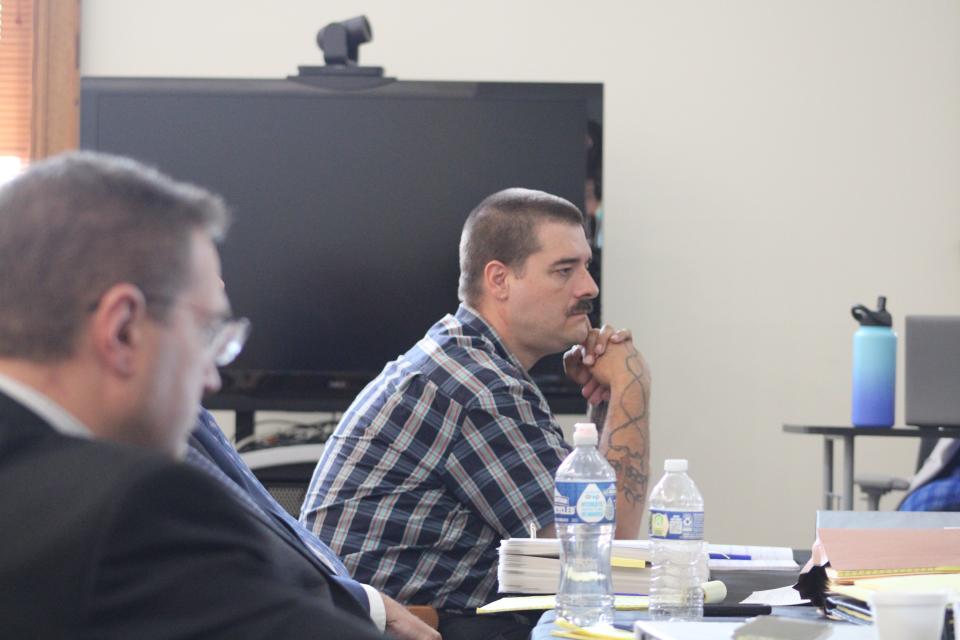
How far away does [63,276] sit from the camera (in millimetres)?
833

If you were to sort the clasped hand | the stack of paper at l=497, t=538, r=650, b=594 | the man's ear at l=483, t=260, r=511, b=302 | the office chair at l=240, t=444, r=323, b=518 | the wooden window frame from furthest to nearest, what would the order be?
the wooden window frame < the office chair at l=240, t=444, r=323, b=518 < the clasped hand < the man's ear at l=483, t=260, r=511, b=302 < the stack of paper at l=497, t=538, r=650, b=594

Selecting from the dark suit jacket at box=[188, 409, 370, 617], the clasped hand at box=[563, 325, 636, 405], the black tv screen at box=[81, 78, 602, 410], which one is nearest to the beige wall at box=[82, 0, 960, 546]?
the black tv screen at box=[81, 78, 602, 410]

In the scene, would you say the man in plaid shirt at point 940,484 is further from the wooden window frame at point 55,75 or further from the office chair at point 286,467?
the wooden window frame at point 55,75

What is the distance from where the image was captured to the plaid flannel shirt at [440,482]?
2.12m

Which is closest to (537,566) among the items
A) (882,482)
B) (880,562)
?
(880,562)

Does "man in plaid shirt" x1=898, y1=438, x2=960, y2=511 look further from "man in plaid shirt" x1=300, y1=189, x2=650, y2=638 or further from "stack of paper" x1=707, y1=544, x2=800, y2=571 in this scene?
"stack of paper" x1=707, y1=544, x2=800, y2=571

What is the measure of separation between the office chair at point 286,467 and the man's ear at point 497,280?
1.12 m

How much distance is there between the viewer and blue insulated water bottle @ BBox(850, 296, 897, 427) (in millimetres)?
2947

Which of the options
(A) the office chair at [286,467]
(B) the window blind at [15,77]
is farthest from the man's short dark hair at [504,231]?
(B) the window blind at [15,77]

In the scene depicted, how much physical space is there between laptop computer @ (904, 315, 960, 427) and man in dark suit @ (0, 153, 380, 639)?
223cm

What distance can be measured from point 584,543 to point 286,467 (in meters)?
2.09

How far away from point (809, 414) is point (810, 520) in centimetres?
33

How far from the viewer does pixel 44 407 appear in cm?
83

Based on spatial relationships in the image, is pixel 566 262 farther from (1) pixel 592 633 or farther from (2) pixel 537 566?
(1) pixel 592 633
